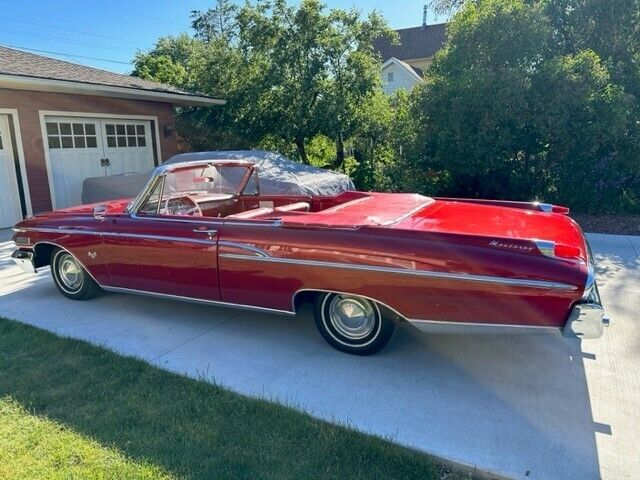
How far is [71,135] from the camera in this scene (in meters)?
10.3

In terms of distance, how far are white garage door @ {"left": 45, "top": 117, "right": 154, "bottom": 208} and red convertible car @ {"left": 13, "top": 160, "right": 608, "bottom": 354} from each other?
571 centimetres

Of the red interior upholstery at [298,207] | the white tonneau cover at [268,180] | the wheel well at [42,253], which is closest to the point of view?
the red interior upholstery at [298,207]

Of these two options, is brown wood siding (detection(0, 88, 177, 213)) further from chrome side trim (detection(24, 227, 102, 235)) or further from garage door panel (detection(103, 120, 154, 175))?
chrome side trim (detection(24, 227, 102, 235))

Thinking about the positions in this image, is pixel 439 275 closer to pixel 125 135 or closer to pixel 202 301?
pixel 202 301

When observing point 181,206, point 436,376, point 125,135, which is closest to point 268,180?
point 181,206

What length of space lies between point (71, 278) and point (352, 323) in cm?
313

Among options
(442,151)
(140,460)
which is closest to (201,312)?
(140,460)

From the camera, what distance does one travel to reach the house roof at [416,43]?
31.8 m

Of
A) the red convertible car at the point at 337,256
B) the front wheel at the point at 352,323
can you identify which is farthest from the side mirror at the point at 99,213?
the front wheel at the point at 352,323

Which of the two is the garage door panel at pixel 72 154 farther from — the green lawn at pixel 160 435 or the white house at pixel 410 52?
the white house at pixel 410 52

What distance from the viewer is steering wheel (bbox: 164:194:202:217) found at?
14.8 feet

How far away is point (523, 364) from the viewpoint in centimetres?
354

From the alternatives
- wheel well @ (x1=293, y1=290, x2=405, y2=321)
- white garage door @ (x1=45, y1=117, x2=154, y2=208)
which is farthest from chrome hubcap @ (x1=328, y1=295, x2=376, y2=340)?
white garage door @ (x1=45, y1=117, x2=154, y2=208)

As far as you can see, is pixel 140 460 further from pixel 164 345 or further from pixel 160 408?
pixel 164 345
